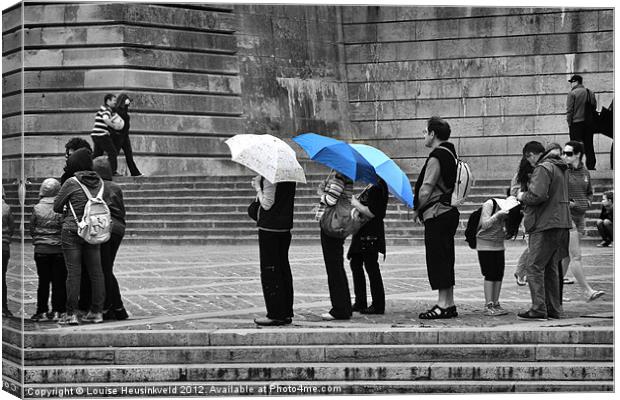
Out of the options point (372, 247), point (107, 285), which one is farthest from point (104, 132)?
point (372, 247)

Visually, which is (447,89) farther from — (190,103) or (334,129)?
(190,103)

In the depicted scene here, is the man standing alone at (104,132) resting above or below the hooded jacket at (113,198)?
above

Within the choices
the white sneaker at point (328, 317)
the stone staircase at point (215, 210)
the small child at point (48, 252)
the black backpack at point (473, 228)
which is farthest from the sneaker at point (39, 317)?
the stone staircase at point (215, 210)

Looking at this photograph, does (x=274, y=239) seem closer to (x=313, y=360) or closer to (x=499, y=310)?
(x=313, y=360)

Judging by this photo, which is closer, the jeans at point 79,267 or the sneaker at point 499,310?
the jeans at point 79,267

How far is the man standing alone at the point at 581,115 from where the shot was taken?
16594mm

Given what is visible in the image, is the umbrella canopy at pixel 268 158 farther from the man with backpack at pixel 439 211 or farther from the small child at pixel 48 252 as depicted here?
the small child at pixel 48 252

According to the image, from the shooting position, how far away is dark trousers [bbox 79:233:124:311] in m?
11.4

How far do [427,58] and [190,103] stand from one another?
5.08 metres

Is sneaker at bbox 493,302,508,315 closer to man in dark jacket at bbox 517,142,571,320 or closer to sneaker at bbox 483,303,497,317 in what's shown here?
sneaker at bbox 483,303,497,317

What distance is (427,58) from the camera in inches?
1033

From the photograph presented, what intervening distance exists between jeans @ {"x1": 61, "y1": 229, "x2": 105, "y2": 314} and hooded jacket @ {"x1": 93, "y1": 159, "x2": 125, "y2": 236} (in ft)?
1.28

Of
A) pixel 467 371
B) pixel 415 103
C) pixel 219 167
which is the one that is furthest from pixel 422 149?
pixel 467 371

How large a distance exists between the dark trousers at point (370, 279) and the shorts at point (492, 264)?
0.95m
